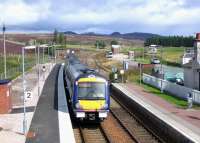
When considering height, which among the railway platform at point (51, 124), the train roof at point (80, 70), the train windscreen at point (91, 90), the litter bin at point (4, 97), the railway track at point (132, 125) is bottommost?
the railway track at point (132, 125)

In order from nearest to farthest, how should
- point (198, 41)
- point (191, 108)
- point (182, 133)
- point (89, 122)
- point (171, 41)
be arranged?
point (182, 133) → point (89, 122) → point (191, 108) → point (198, 41) → point (171, 41)

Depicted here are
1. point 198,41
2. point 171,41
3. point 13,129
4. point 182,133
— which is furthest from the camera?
point 171,41

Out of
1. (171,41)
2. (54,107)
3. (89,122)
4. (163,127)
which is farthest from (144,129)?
(171,41)

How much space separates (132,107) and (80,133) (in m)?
11.4

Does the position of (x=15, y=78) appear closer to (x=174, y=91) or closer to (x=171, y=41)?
(x=174, y=91)

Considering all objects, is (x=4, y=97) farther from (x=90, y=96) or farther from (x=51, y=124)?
(x=90, y=96)

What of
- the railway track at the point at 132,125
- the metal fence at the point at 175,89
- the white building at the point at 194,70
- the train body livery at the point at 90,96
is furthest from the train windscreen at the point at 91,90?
the white building at the point at 194,70

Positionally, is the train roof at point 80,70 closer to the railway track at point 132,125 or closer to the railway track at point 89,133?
the railway track at point 89,133

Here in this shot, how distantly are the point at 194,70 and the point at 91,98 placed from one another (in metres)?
20.0

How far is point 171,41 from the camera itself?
194 m

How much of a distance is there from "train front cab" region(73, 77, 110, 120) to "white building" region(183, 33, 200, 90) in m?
18.0

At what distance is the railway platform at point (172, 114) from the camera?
23.6m

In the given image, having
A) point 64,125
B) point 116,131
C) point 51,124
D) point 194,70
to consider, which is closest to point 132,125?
point 116,131

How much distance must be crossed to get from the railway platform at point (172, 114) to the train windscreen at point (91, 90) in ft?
11.6
